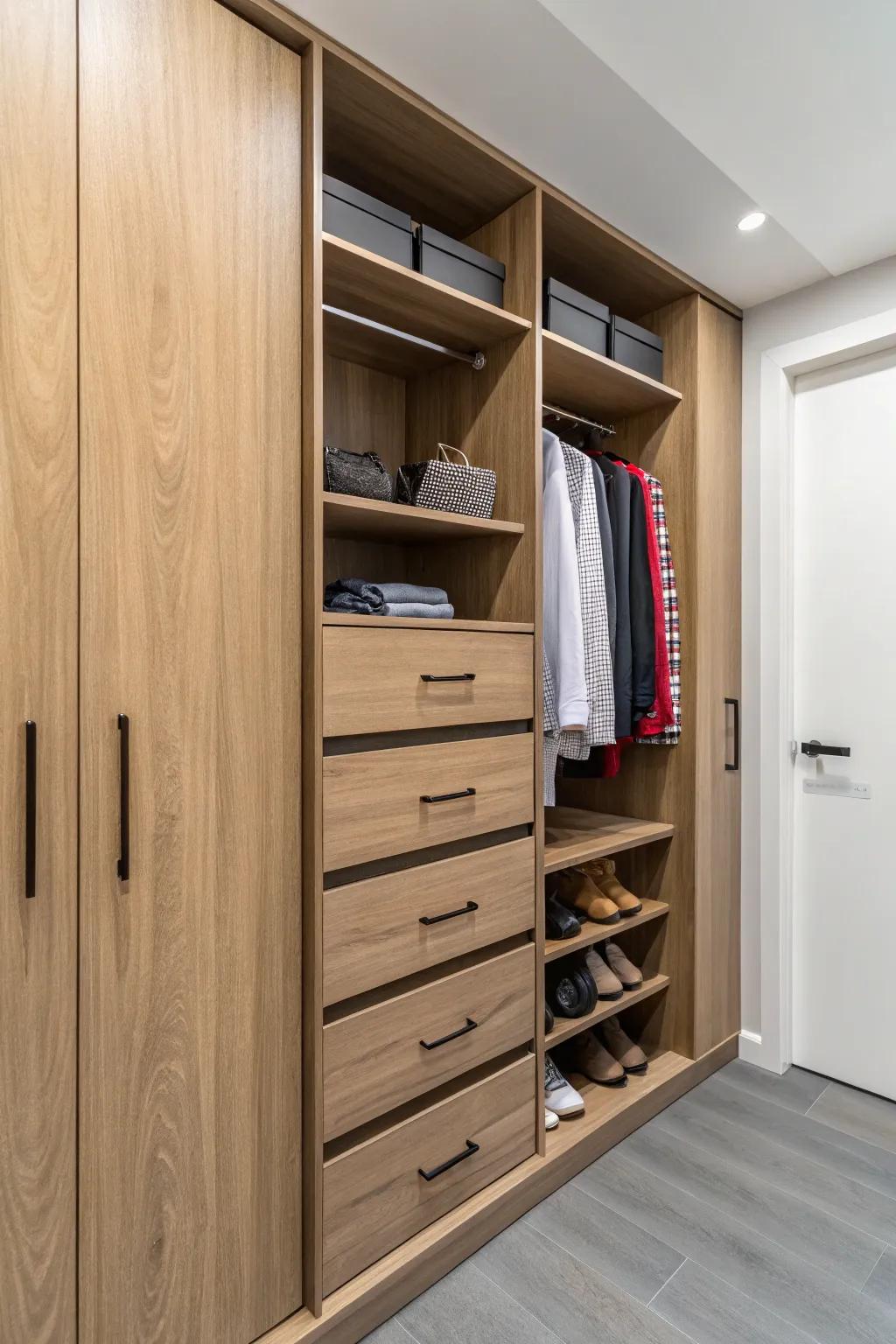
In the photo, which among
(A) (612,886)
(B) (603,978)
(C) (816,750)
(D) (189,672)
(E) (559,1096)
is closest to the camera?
(D) (189,672)

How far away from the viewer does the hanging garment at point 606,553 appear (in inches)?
84.4

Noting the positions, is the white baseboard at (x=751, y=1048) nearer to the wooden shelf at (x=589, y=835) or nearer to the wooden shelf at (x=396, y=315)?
the wooden shelf at (x=589, y=835)

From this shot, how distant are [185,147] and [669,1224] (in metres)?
2.42

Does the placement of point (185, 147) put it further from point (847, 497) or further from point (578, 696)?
point (847, 497)

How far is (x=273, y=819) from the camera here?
1.37m

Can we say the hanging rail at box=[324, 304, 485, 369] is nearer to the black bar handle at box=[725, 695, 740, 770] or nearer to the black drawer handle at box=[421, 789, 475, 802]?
the black drawer handle at box=[421, 789, 475, 802]

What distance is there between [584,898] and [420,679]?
104 cm

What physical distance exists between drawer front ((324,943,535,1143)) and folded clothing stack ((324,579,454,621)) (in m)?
0.80

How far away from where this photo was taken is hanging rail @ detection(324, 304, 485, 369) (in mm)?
1590

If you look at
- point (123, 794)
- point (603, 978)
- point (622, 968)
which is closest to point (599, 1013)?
point (603, 978)

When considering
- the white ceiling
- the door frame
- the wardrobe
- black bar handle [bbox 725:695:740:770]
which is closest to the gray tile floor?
the wardrobe

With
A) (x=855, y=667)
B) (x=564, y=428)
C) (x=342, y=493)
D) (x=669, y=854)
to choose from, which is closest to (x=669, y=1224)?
(x=669, y=854)

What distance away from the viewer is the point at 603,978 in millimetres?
2207

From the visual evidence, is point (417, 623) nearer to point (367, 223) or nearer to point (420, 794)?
point (420, 794)
